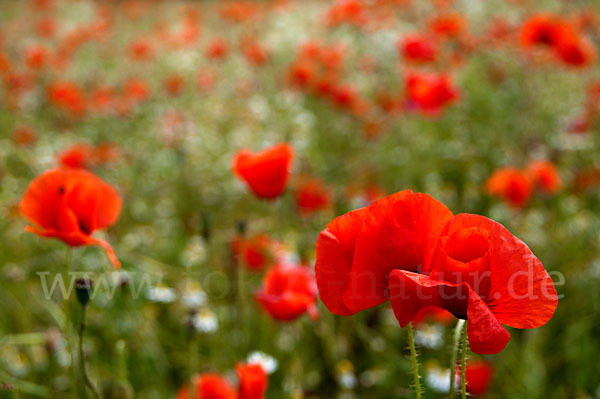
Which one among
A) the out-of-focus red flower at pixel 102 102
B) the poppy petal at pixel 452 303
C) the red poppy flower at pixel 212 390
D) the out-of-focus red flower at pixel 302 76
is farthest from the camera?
the out-of-focus red flower at pixel 102 102

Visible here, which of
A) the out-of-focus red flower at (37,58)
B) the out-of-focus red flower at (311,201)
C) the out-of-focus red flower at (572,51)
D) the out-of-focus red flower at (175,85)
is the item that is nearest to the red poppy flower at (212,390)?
the out-of-focus red flower at (311,201)

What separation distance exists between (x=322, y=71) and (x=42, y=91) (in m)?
2.52

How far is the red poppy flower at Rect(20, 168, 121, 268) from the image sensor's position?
958mm

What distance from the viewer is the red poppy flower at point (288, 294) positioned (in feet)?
4.33

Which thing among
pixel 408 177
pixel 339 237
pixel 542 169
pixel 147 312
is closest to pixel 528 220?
pixel 542 169

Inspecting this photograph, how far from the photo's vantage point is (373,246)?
0.67 metres

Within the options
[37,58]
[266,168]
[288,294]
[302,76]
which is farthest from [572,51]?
[37,58]

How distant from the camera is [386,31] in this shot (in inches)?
172

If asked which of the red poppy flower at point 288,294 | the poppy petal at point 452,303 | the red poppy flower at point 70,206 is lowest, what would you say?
the red poppy flower at point 288,294

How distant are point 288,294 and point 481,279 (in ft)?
2.44

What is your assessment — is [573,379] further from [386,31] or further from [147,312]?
[386,31]

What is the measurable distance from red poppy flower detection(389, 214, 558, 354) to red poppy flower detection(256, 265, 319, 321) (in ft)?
2.26

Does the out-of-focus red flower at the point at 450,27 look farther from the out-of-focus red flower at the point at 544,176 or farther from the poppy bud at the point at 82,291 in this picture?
the poppy bud at the point at 82,291

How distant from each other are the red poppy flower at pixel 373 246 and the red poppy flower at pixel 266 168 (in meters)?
0.75
